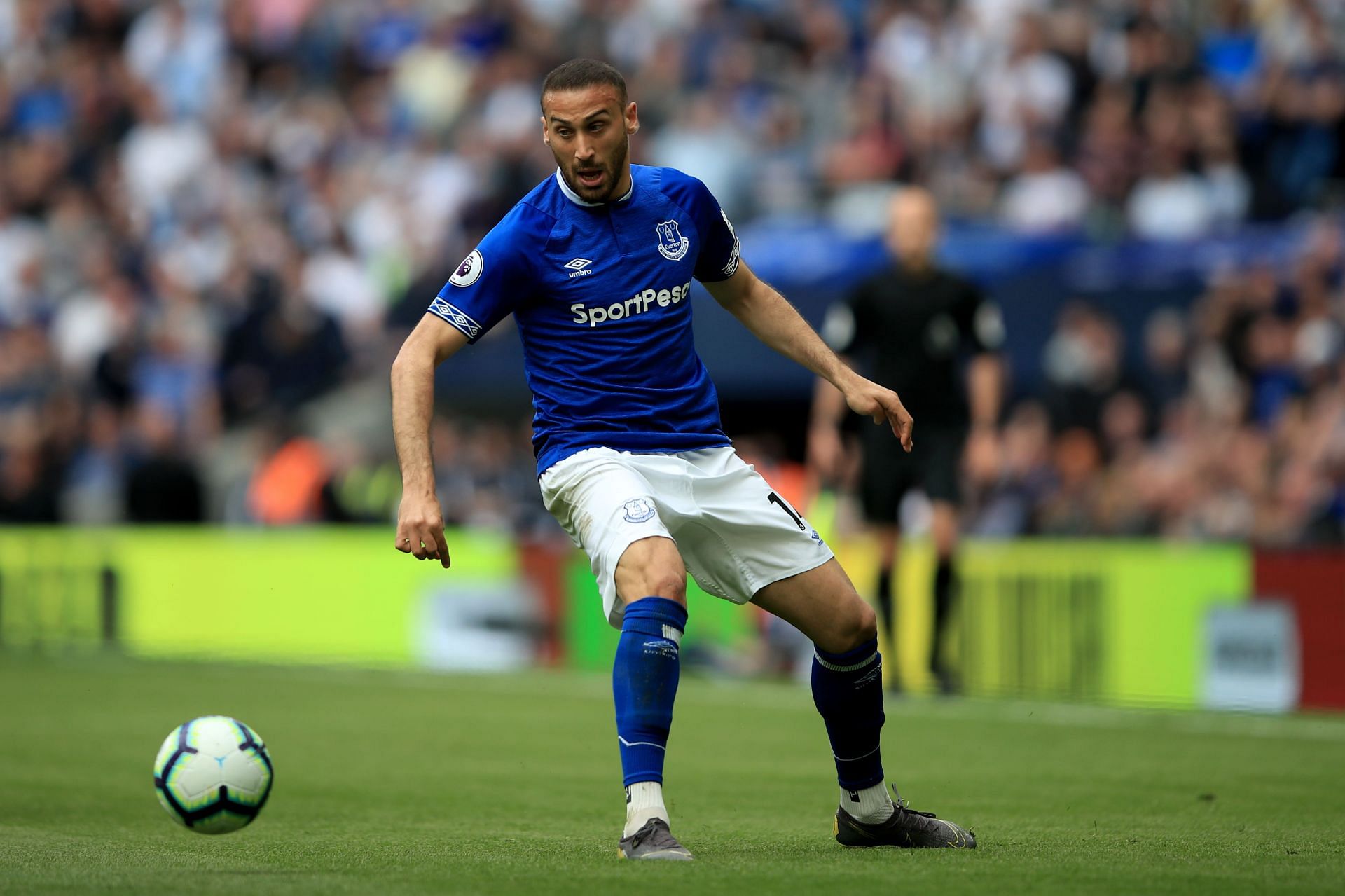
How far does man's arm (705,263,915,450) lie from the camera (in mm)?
5996

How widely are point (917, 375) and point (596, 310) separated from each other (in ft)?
18.4

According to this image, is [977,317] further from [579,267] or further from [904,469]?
[579,267]

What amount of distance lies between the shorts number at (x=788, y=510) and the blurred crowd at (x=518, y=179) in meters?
5.54

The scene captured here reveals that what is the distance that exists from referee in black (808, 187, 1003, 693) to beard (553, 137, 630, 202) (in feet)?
17.6

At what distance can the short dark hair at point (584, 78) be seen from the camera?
5566mm

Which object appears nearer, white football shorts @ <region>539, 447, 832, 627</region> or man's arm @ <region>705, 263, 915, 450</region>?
white football shorts @ <region>539, 447, 832, 627</region>

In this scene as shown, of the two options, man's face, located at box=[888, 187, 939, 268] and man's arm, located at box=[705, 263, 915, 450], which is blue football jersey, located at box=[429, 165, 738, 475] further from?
man's face, located at box=[888, 187, 939, 268]

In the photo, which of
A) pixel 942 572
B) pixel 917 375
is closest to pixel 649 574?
pixel 942 572

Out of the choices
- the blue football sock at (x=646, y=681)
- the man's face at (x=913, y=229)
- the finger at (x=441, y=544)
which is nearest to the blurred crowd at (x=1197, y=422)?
the man's face at (x=913, y=229)

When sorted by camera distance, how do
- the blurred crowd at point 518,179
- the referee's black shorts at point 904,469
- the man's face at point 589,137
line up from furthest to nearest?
the blurred crowd at point 518,179, the referee's black shorts at point 904,469, the man's face at point 589,137

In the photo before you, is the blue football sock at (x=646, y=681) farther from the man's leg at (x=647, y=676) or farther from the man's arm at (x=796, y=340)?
the man's arm at (x=796, y=340)

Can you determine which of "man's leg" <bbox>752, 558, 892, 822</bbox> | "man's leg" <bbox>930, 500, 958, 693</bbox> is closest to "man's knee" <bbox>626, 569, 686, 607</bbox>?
"man's leg" <bbox>752, 558, 892, 822</bbox>

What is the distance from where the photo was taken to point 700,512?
18.6 feet

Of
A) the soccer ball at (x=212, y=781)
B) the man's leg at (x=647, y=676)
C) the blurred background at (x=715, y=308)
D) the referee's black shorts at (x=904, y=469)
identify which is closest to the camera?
the man's leg at (x=647, y=676)
